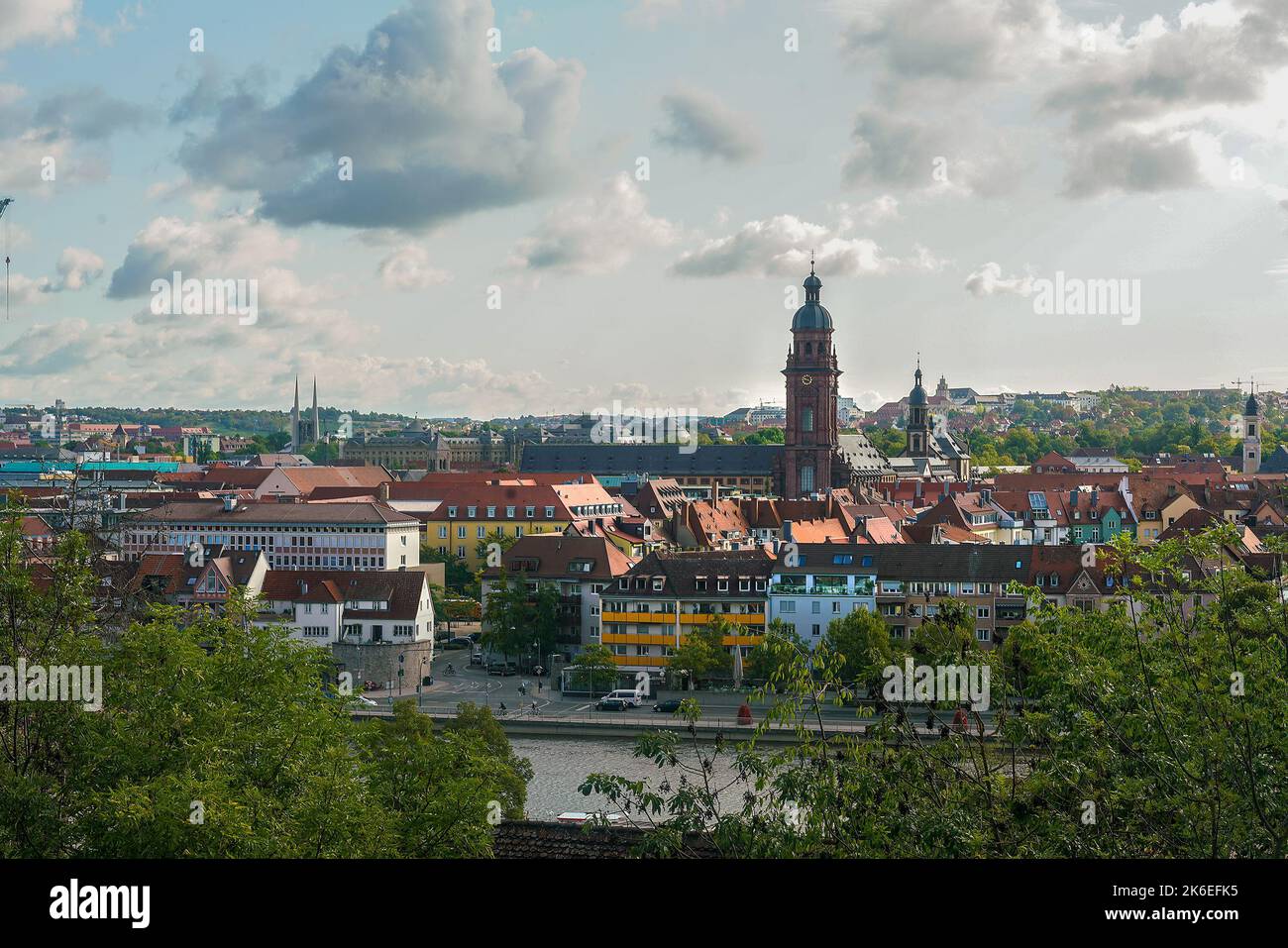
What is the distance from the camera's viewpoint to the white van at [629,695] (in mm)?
44750

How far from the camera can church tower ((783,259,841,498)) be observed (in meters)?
96.5

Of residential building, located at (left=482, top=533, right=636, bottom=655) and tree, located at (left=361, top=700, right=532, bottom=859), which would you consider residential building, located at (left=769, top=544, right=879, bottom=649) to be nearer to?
residential building, located at (left=482, top=533, right=636, bottom=655)

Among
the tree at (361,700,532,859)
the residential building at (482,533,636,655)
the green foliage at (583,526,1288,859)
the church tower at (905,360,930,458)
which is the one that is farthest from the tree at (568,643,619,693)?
the church tower at (905,360,930,458)

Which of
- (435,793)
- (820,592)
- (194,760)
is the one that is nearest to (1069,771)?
(194,760)

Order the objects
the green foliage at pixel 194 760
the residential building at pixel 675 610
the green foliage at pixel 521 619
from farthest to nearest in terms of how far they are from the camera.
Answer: the green foliage at pixel 521 619 < the residential building at pixel 675 610 < the green foliage at pixel 194 760

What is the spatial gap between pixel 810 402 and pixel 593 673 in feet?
176

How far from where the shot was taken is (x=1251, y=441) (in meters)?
120

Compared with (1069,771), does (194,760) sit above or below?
below

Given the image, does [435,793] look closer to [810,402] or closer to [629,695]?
[629,695]

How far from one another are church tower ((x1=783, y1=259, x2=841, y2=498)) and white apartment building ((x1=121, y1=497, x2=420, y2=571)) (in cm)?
4074

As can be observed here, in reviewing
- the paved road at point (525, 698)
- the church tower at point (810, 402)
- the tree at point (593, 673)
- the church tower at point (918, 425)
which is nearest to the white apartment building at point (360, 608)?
the paved road at point (525, 698)

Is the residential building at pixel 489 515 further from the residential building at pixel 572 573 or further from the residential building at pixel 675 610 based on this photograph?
the residential building at pixel 675 610

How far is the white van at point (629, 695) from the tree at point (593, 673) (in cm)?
102
